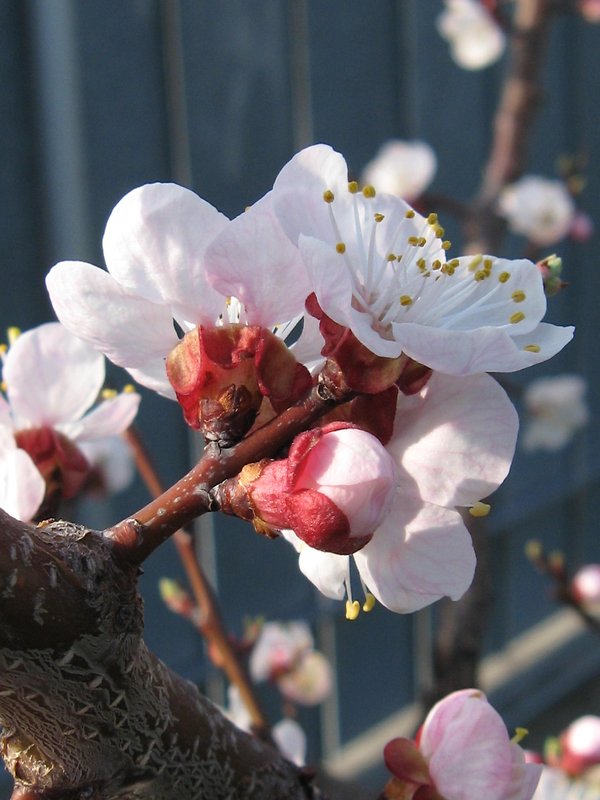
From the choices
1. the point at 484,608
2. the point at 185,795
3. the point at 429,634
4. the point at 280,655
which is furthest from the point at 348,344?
the point at 429,634

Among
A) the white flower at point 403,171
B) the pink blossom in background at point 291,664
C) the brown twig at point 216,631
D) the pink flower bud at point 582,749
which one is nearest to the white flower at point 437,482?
the brown twig at point 216,631

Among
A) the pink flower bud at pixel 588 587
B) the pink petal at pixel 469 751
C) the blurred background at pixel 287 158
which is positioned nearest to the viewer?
the pink petal at pixel 469 751

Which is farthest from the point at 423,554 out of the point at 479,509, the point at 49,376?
the point at 49,376

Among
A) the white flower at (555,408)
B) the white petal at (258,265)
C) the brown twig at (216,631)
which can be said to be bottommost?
the white flower at (555,408)

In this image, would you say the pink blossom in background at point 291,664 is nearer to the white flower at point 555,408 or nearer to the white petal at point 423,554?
the white flower at point 555,408

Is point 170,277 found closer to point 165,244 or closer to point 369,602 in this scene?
point 165,244

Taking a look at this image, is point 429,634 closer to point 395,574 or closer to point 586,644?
point 586,644

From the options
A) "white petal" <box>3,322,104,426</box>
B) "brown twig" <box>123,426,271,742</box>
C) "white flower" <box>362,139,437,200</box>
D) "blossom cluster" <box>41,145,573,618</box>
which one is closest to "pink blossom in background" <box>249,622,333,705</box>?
"brown twig" <box>123,426,271,742</box>
